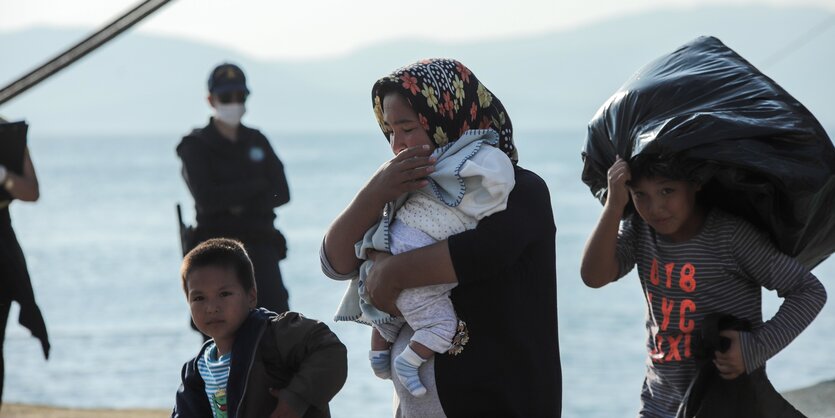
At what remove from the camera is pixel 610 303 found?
16.3 metres

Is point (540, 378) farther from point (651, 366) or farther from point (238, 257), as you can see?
point (238, 257)

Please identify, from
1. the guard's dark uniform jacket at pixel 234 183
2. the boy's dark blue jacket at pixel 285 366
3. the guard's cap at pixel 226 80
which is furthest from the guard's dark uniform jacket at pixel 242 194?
the boy's dark blue jacket at pixel 285 366

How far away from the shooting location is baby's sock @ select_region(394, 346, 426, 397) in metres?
3.01

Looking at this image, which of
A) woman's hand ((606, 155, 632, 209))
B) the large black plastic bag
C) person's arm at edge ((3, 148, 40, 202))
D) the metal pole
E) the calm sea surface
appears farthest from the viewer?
the calm sea surface

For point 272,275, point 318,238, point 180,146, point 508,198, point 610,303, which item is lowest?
point 318,238

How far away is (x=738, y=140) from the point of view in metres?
3.18

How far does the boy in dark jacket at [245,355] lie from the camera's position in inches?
127

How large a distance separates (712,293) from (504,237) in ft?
2.42

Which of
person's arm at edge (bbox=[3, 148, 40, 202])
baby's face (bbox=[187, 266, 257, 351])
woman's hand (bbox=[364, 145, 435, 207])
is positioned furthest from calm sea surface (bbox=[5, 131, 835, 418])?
woman's hand (bbox=[364, 145, 435, 207])

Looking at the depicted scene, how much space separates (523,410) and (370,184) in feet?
2.10

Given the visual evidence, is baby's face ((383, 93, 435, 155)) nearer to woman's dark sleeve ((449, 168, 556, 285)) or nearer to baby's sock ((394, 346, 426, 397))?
woman's dark sleeve ((449, 168, 556, 285))

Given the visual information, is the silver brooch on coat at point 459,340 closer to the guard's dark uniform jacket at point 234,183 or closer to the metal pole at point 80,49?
the metal pole at point 80,49

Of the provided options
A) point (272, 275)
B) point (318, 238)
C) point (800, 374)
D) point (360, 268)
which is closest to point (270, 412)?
point (360, 268)

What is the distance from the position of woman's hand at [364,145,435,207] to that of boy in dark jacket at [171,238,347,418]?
44cm
